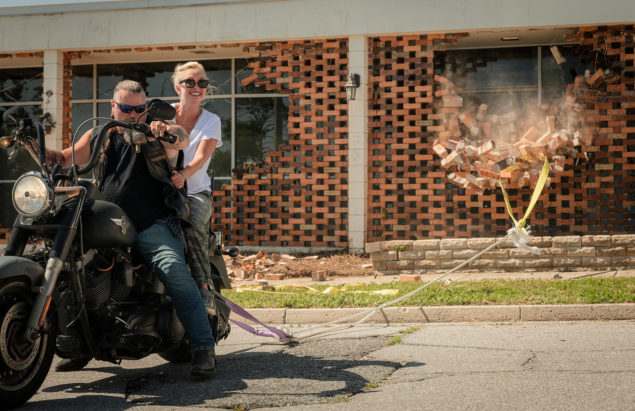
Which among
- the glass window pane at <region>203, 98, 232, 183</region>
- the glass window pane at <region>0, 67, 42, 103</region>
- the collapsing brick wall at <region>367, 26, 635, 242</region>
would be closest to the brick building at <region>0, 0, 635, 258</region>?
the collapsing brick wall at <region>367, 26, 635, 242</region>

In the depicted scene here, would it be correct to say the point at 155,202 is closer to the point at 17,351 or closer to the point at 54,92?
the point at 17,351

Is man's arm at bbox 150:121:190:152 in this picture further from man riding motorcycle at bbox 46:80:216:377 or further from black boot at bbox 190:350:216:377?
black boot at bbox 190:350:216:377

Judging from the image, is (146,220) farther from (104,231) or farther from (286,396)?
(286,396)

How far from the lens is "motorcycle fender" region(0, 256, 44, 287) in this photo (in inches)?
160

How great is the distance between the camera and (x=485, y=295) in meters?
8.41

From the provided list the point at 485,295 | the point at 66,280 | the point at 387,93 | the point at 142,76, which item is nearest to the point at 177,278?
the point at 66,280

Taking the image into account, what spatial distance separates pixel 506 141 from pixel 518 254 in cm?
376

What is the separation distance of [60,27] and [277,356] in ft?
41.4

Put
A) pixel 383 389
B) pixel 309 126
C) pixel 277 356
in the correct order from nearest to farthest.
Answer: pixel 383 389, pixel 277 356, pixel 309 126

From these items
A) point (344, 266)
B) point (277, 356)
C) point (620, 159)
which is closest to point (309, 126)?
point (344, 266)

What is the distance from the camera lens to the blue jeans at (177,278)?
4.77m

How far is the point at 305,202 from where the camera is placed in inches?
590

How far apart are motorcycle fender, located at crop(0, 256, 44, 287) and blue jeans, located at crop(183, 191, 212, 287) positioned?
1.13 meters

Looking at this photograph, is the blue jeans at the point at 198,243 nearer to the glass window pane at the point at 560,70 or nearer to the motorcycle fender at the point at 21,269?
the motorcycle fender at the point at 21,269
